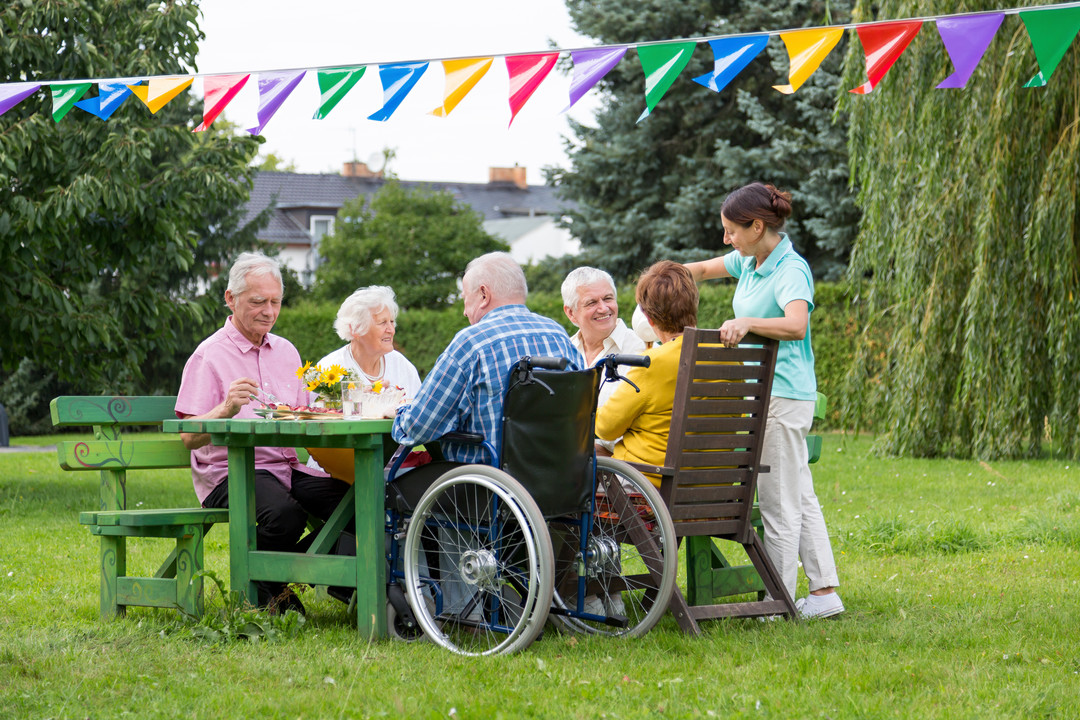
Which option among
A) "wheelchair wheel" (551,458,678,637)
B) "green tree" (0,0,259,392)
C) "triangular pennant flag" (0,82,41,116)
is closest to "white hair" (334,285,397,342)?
"wheelchair wheel" (551,458,678,637)

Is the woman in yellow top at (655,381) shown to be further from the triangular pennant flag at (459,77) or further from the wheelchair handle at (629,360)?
the triangular pennant flag at (459,77)

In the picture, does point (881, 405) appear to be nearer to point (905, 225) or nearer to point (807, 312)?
point (905, 225)

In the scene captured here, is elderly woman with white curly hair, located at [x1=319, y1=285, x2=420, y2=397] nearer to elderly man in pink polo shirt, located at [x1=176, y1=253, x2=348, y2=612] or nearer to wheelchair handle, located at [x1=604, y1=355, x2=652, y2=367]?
elderly man in pink polo shirt, located at [x1=176, y1=253, x2=348, y2=612]

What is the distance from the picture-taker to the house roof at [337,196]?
42406 millimetres

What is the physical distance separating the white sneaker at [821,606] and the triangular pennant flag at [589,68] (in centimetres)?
240

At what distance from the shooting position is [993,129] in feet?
31.6

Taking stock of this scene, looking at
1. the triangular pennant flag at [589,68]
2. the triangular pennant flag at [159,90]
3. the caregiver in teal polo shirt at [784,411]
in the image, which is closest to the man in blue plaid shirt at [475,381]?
the caregiver in teal polo shirt at [784,411]

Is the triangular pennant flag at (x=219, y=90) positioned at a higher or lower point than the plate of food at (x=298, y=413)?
higher


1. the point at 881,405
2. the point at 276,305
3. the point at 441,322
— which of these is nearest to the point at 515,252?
the point at 441,322

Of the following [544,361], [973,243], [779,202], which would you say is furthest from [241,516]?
[973,243]

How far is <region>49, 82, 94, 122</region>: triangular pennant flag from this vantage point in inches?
235

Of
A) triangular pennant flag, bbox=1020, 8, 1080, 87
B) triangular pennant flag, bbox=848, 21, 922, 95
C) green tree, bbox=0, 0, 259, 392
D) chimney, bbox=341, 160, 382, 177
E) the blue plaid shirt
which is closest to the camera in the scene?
the blue plaid shirt

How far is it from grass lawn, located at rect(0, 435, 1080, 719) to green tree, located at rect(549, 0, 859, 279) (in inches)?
514

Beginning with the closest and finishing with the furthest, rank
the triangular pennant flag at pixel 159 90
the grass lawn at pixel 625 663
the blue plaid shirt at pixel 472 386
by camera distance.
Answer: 1. the grass lawn at pixel 625 663
2. the blue plaid shirt at pixel 472 386
3. the triangular pennant flag at pixel 159 90
